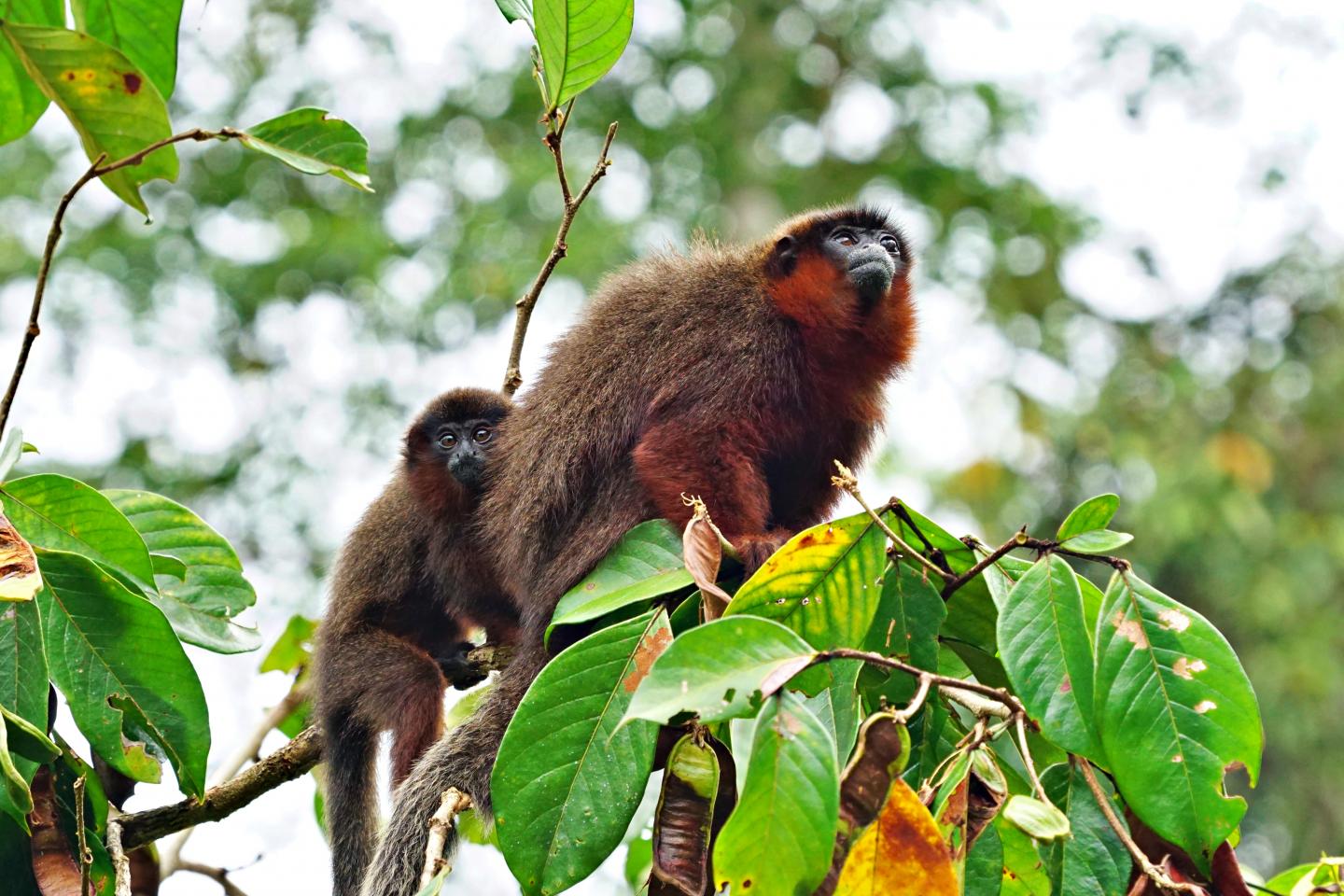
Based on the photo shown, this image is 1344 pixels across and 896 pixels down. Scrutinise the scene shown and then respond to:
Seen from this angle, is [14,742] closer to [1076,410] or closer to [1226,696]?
[1226,696]

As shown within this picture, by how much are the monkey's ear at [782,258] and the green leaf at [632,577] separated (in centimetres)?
110

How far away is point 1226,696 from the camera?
180 centimetres

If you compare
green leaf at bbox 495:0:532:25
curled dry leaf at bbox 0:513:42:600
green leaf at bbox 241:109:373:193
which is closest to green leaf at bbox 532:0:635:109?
green leaf at bbox 495:0:532:25

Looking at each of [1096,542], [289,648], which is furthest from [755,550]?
[289,648]

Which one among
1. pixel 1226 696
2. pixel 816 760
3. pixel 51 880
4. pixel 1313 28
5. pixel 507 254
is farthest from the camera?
pixel 1313 28

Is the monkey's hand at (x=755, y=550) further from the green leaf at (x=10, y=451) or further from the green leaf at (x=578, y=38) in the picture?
the green leaf at (x=10, y=451)

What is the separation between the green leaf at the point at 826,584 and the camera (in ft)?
6.46

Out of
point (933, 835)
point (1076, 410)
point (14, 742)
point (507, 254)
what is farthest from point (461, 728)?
point (1076, 410)

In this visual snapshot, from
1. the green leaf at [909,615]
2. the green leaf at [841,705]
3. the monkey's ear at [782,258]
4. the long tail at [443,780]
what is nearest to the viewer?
the green leaf at [841,705]

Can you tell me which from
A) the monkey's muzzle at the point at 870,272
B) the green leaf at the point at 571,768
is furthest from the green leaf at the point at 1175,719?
the monkey's muzzle at the point at 870,272

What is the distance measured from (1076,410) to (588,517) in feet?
33.0

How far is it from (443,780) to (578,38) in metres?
1.56

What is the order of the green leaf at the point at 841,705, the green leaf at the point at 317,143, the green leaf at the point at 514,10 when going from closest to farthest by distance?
the green leaf at the point at 841,705
the green leaf at the point at 317,143
the green leaf at the point at 514,10

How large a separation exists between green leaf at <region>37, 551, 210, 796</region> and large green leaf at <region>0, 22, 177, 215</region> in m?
0.66
